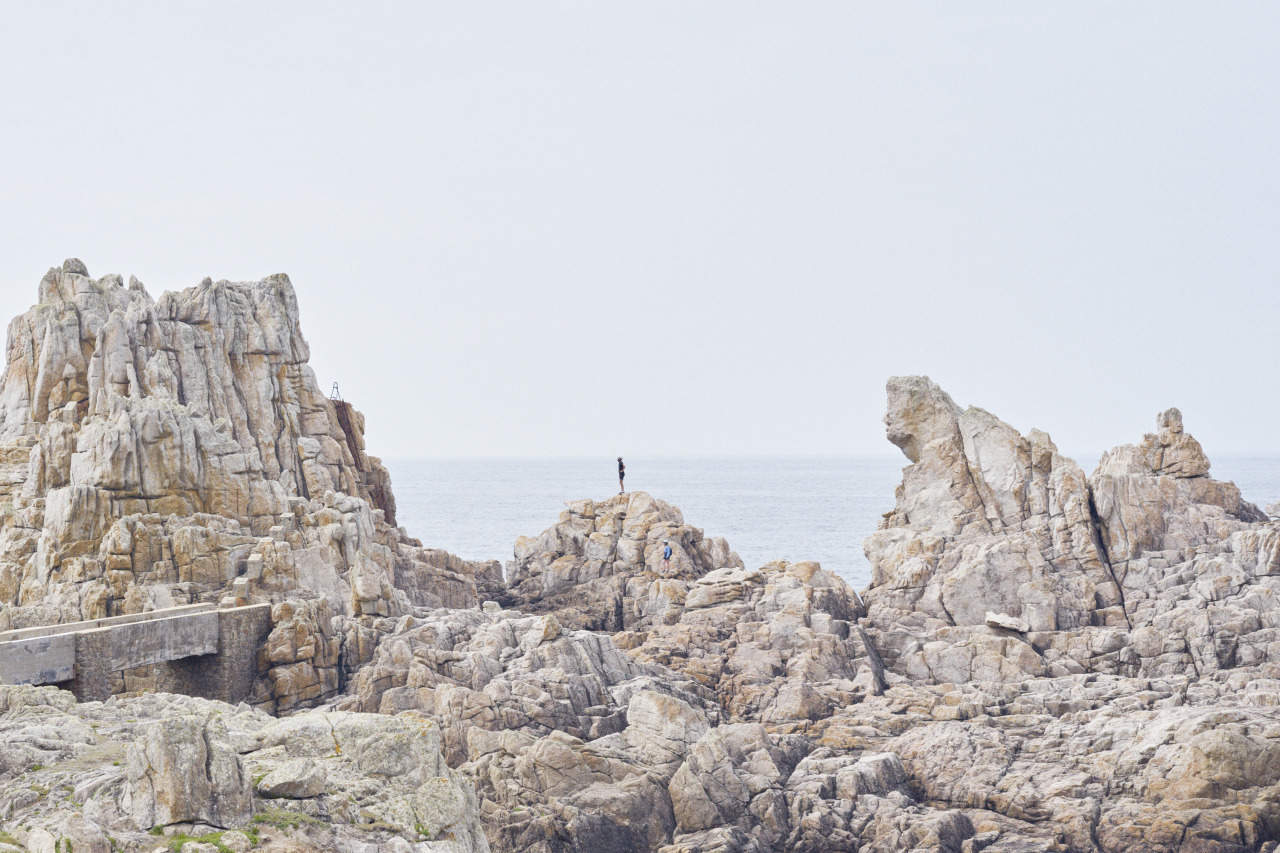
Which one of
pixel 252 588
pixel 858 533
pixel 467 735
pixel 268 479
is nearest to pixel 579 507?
pixel 268 479

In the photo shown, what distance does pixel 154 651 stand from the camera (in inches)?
1410

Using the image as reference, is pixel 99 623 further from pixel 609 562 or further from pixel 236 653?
pixel 609 562

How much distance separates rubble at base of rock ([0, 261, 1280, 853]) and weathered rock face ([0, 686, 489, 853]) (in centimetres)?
6

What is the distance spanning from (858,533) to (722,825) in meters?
89.2

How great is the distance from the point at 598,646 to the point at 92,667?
14325 millimetres

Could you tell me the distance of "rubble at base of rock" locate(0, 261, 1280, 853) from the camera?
20969 millimetres

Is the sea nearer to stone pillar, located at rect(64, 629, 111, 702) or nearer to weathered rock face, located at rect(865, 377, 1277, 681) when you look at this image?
weathered rock face, located at rect(865, 377, 1277, 681)

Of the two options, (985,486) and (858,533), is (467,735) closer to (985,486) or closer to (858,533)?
(985,486)

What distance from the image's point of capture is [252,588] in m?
40.4

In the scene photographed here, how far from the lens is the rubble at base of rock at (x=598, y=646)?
2097cm

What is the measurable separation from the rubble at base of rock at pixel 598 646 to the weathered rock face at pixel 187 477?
0.13 metres

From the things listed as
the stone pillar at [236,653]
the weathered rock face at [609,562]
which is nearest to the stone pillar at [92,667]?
the stone pillar at [236,653]

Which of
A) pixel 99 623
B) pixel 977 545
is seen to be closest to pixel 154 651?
pixel 99 623

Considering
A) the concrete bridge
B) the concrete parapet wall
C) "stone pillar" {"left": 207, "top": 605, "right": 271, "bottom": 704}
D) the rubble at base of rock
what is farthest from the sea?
the concrete parapet wall
